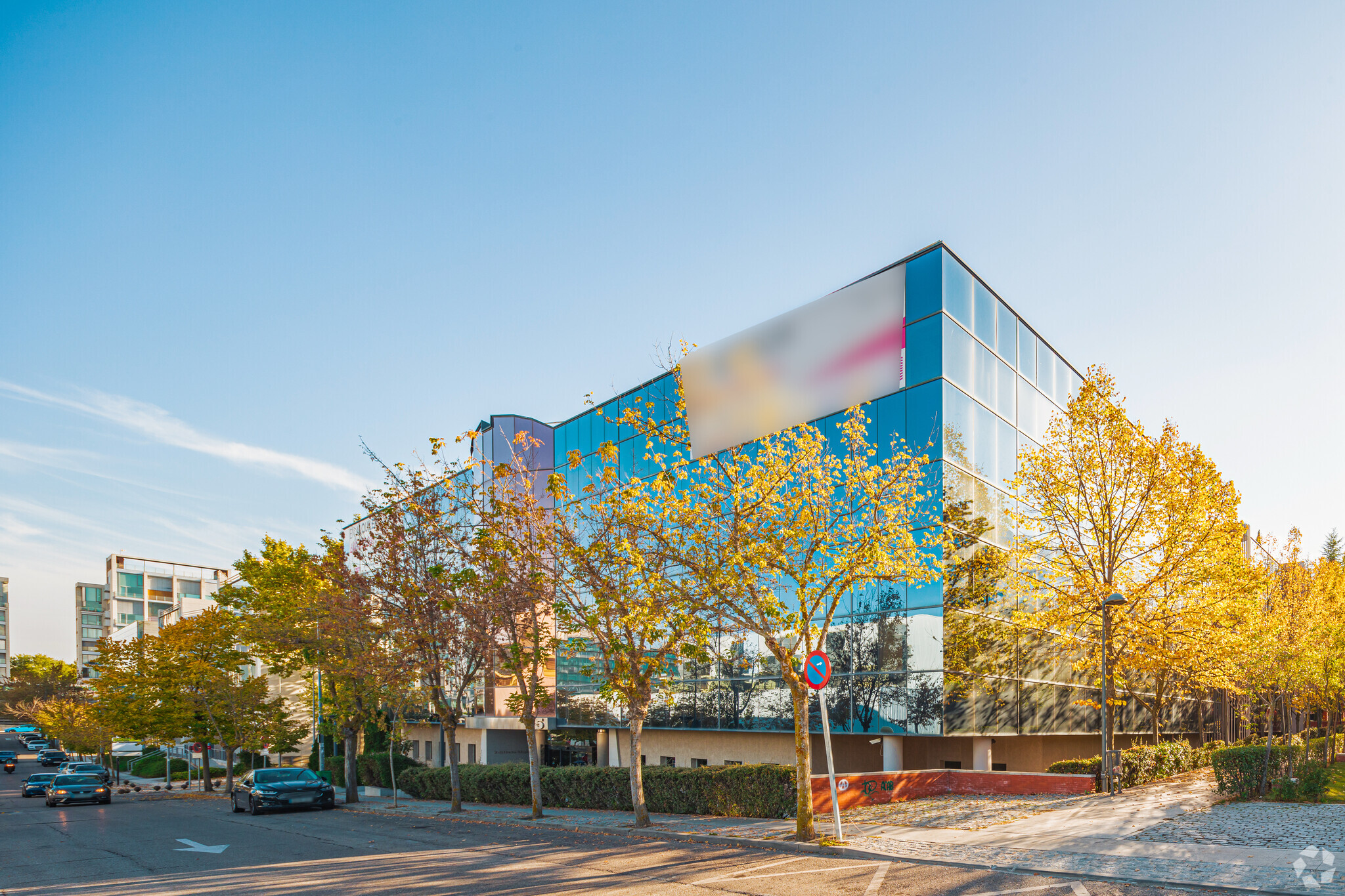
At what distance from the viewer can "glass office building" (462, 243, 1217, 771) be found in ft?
74.2

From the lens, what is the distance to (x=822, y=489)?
16172 mm

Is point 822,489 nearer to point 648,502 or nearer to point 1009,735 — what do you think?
point 648,502

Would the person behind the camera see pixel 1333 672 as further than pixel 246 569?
No

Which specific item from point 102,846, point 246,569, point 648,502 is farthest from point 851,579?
point 246,569

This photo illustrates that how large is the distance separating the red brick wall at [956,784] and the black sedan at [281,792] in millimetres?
15998

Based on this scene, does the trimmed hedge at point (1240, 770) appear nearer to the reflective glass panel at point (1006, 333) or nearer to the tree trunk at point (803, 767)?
the tree trunk at point (803, 767)

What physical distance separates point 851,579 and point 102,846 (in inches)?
618

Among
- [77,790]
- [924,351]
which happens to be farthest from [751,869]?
[77,790]

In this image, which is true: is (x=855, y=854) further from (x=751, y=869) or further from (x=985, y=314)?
(x=985, y=314)

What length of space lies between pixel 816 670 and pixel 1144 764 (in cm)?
1383

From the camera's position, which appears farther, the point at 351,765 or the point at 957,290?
the point at 351,765

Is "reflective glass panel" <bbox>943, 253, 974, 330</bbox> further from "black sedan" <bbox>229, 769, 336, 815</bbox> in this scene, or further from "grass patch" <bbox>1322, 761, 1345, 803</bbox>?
"black sedan" <bbox>229, 769, 336, 815</bbox>

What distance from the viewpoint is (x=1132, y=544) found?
24250mm

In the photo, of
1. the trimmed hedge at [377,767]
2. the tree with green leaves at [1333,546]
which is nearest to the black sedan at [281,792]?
the trimmed hedge at [377,767]
